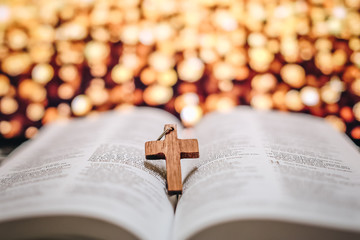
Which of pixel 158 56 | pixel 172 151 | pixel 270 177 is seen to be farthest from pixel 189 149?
pixel 158 56

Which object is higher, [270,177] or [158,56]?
[158,56]

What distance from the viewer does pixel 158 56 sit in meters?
1.11

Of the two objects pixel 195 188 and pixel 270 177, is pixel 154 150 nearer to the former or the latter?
pixel 195 188

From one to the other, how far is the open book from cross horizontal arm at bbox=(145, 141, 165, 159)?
25mm

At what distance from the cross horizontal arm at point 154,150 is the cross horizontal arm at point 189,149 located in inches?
1.6

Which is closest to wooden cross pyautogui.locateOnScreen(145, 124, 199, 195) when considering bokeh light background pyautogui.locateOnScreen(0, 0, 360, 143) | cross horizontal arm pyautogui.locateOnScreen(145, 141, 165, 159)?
cross horizontal arm pyautogui.locateOnScreen(145, 141, 165, 159)

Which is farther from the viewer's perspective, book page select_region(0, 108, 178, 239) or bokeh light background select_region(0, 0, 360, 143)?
bokeh light background select_region(0, 0, 360, 143)

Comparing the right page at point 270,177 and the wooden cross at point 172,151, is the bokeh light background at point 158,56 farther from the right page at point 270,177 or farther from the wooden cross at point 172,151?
the wooden cross at point 172,151

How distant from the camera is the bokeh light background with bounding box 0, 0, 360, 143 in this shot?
3.51ft

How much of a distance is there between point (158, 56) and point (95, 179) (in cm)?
65

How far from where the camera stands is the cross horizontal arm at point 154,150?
0.64 m

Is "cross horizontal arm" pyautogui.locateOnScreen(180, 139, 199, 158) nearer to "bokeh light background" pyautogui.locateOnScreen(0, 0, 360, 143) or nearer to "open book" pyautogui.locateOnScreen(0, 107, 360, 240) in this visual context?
"open book" pyautogui.locateOnScreen(0, 107, 360, 240)

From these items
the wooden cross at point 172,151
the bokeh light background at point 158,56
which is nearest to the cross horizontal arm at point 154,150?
the wooden cross at point 172,151

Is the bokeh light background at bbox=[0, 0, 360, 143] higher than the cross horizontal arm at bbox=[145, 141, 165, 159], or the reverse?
the bokeh light background at bbox=[0, 0, 360, 143]
